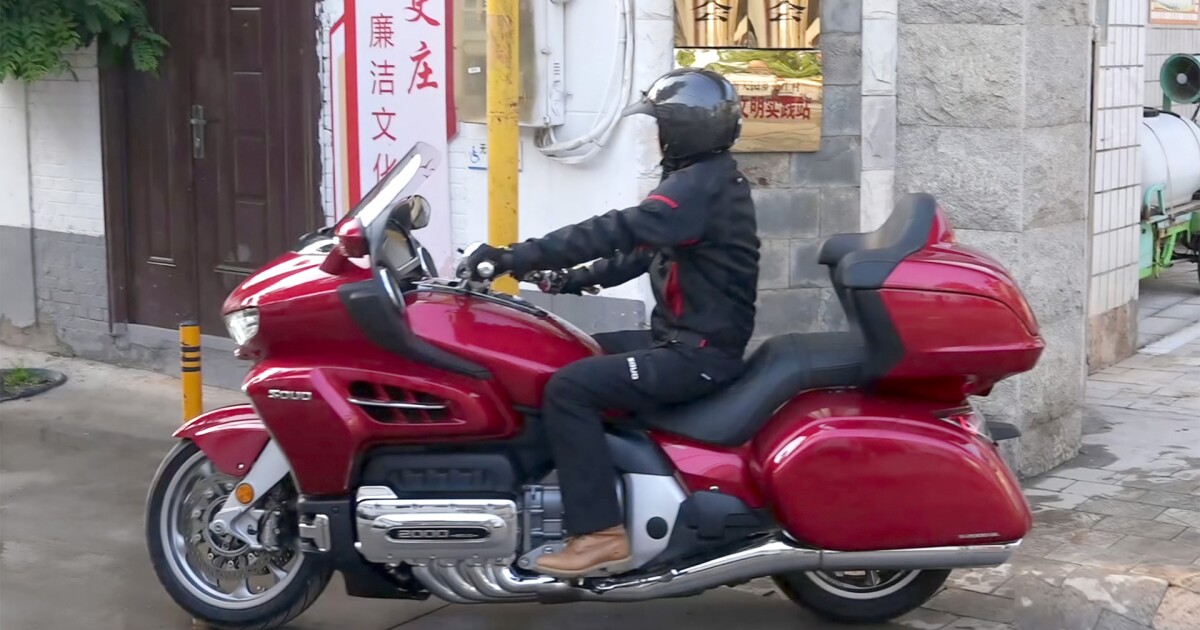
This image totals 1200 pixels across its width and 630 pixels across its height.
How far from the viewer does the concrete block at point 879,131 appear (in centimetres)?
691

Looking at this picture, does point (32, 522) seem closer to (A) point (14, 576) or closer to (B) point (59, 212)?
(A) point (14, 576)

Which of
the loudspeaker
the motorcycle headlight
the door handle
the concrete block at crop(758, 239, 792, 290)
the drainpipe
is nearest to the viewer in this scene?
the motorcycle headlight

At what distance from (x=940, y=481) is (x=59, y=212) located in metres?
7.18

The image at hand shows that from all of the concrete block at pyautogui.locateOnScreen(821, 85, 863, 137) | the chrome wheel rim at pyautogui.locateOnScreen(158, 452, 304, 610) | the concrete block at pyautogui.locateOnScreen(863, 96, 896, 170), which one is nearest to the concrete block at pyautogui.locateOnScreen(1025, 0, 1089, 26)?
the concrete block at pyautogui.locateOnScreen(863, 96, 896, 170)

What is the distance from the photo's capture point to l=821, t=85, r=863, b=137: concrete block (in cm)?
701

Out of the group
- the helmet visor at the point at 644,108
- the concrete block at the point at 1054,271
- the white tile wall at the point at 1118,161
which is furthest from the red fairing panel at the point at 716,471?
the white tile wall at the point at 1118,161

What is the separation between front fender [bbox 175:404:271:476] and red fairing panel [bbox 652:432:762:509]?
1412mm

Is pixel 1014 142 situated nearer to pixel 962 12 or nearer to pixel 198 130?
pixel 962 12

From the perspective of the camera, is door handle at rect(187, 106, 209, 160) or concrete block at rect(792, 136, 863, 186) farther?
door handle at rect(187, 106, 209, 160)

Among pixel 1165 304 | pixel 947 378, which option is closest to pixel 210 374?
pixel 947 378

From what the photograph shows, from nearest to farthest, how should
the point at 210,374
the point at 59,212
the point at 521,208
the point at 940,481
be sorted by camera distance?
the point at 940,481 → the point at 521,208 → the point at 210,374 → the point at 59,212

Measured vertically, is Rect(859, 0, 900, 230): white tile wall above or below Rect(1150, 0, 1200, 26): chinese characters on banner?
below

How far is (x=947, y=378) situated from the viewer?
15.1ft

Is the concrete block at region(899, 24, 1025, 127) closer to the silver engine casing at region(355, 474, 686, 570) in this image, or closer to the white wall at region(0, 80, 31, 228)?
the silver engine casing at region(355, 474, 686, 570)
